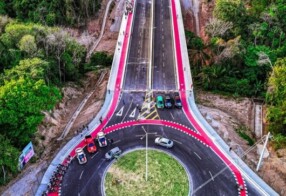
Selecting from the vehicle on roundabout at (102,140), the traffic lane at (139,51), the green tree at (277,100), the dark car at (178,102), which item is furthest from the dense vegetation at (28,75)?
the green tree at (277,100)

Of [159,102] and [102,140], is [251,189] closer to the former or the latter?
[159,102]

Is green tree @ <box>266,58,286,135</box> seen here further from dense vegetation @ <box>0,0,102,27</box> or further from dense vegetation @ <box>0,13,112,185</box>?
dense vegetation @ <box>0,0,102,27</box>

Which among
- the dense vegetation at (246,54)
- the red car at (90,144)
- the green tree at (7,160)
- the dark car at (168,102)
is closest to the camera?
the green tree at (7,160)

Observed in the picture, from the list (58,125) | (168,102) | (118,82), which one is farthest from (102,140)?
(118,82)

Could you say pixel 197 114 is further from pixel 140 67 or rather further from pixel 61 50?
pixel 61 50

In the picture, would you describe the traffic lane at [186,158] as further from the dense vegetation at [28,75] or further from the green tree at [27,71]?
the green tree at [27,71]

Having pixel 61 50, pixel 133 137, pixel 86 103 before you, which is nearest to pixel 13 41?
pixel 61 50
